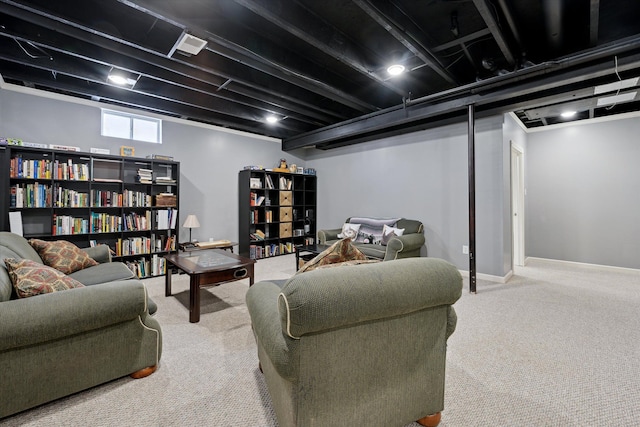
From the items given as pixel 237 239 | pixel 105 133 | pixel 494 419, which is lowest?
pixel 494 419

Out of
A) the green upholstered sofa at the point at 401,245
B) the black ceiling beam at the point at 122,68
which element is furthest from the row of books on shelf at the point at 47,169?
the green upholstered sofa at the point at 401,245

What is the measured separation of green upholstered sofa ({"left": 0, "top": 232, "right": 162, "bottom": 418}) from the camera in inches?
55.8

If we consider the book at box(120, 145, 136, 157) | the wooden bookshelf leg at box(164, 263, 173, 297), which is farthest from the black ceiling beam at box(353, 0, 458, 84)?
the book at box(120, 145, 136, 157)

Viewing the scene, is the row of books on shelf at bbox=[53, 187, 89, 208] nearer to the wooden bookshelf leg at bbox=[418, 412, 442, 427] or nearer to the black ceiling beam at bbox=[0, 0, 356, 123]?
the black ceiling beam at bbox=[0, 0, 356, 123]

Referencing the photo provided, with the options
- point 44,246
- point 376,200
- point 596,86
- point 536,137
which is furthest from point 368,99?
point 44,246

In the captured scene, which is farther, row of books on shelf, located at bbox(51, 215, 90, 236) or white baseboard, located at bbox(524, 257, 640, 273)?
white baseboard, located at bbox(524, 257, 640, 273)

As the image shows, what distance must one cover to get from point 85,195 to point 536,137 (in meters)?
7.69

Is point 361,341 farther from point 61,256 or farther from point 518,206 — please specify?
point 518,206

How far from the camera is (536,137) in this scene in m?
5.41

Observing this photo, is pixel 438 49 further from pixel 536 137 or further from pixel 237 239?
pixel 237 239

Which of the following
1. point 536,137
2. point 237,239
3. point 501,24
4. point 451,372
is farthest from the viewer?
point 237,239

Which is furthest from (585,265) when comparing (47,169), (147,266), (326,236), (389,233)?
(47,169)

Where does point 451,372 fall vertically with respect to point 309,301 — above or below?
below

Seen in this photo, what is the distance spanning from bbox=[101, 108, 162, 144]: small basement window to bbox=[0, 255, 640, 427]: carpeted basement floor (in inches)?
110
